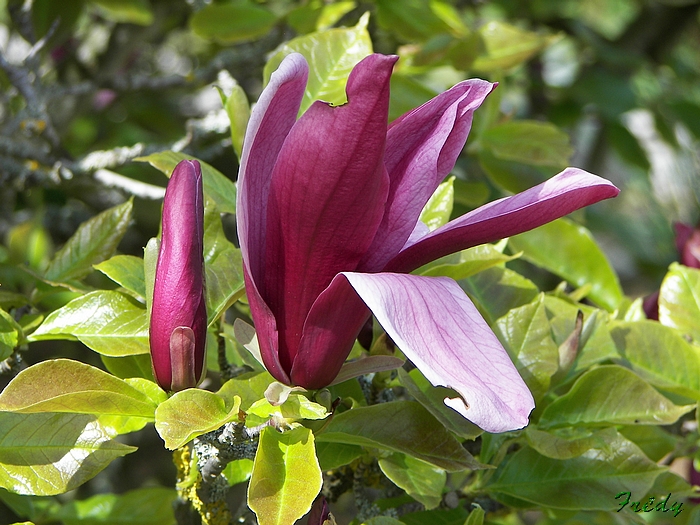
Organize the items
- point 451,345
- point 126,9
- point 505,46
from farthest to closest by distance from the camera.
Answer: point 126,9, point 505,46, point 451,345

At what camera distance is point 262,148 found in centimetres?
58

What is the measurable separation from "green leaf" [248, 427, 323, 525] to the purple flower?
10cm

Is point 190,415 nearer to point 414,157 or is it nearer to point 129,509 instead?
point 414,157

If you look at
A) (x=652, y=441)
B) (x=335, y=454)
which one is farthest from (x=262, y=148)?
(x=652, y=441)

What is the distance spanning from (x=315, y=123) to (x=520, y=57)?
98 centimetres

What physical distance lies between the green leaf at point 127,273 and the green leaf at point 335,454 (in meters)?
0.24

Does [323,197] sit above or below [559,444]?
above

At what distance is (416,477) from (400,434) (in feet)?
0.21

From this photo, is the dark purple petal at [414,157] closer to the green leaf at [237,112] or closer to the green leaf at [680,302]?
the green leaf at [237,112]

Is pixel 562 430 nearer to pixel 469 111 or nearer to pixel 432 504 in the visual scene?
pixel 432 504

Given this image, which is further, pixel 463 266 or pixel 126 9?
pixel 126 9

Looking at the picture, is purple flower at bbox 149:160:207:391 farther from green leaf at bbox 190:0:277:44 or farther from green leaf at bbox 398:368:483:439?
green leaf at bbox 190:0:277:44

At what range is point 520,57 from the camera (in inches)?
54.7

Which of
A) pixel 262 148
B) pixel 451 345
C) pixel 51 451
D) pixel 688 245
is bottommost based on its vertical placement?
pixel 688 245
